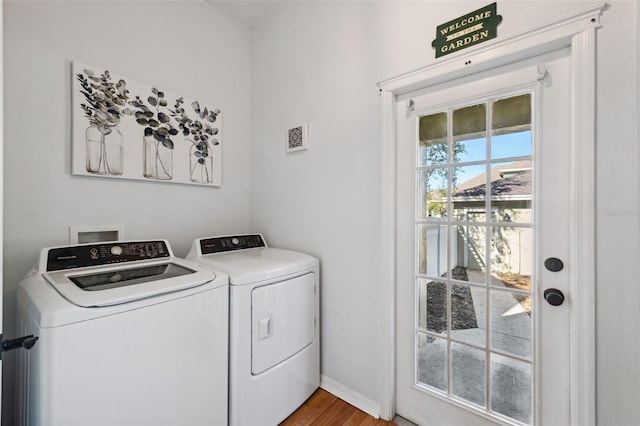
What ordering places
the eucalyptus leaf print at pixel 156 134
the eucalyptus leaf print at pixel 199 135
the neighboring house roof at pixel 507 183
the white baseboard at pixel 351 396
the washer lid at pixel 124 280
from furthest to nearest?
the eucalyptus leaf print at pixel 199 135
the eucalyptus leaf print at pixel 156 134
the white baseboard at pixel 351 396
the neighboring house roof at pixel 507 183
the washer lid at pixel 124 280

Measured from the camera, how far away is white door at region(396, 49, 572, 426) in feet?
4.06

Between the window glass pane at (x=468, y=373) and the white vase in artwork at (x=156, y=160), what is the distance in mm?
2041

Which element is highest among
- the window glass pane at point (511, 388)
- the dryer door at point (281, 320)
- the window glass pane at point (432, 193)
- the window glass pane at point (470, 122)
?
the window glass pane at point (470, 122)

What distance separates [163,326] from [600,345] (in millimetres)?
1733

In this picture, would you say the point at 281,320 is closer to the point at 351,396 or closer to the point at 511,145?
the point at 351,396

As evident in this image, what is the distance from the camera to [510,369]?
4.43ft

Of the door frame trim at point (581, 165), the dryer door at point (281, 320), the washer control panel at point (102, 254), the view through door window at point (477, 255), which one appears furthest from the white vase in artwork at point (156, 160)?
the door frame trim at point (581, 165)

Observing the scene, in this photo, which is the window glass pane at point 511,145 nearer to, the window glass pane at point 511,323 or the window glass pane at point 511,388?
the window glass pane at point 511,323

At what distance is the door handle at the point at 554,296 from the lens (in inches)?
47.4

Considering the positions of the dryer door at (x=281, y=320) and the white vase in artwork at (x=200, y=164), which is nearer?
the dryer door at (x=281, y=320)

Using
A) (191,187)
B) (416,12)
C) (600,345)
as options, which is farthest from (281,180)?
(600,345)

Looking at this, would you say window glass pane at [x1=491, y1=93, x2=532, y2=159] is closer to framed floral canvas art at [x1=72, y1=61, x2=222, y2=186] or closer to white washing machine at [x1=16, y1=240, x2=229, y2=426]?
white washing machine at [x1=16, y1=240, x2=229, y2=426]

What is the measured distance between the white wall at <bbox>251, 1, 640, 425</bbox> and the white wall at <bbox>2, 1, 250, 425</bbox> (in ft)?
0.88

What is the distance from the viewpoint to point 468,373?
146 centimetres
